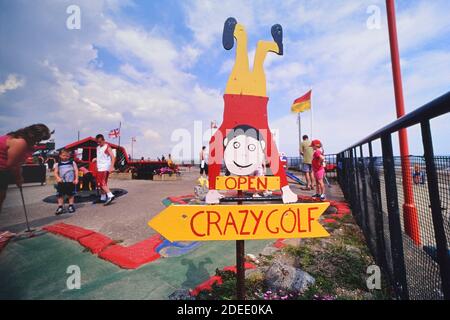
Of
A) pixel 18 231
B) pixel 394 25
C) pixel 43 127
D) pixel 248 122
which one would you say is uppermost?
pixel 394 25

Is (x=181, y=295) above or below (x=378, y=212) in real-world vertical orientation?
below

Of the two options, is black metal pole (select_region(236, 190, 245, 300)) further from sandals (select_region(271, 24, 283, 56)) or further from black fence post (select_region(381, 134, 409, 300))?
sandals (select_region(271, 24, 283, 56))

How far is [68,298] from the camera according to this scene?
1.92 metres

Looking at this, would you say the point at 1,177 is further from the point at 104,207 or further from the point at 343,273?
the point at 343,273

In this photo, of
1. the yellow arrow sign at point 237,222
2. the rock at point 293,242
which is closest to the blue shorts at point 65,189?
the yellow arrow sign at point 237,222

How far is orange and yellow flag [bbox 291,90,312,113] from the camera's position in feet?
44.2

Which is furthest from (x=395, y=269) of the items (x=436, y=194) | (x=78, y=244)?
(x=78, y=244)

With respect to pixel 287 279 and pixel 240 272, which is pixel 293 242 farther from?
pixel 240 272

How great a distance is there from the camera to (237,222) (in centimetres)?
146

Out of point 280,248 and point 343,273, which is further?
point 280,248

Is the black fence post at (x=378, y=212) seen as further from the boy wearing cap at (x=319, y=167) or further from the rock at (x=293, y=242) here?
the boy wearing cap at (x=319, y=167)

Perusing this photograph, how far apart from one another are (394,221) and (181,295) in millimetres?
2116

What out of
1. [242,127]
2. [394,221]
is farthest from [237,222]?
[394,221]

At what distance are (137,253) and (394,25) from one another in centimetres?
572
